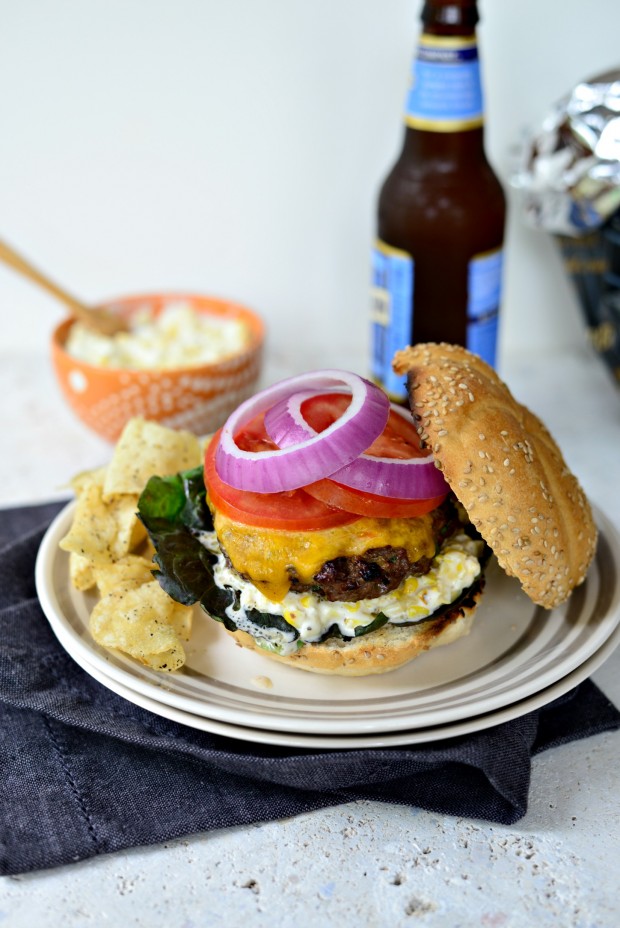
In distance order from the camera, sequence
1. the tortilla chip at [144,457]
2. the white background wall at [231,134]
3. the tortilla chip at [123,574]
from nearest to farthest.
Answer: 1. the tortilla chip at [123,574]
2. the tortilla chip at [144,457]
3. the white background wall at [231,134]

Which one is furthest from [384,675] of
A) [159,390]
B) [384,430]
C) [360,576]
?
[159,390]

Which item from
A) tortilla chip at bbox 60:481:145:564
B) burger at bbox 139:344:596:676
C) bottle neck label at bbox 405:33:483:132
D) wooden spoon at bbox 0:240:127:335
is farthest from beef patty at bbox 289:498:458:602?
wooden spoon at bbox 0:240:127:335

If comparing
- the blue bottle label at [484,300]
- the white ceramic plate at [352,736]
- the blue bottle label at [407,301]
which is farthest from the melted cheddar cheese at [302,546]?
the blue bottle label at [484,300]

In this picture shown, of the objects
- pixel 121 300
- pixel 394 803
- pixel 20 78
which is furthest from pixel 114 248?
pixel 394 803

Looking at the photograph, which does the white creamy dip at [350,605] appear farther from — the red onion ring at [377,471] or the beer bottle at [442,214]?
the beer bottle at [442,214]

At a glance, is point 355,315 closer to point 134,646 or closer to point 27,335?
point 27,335

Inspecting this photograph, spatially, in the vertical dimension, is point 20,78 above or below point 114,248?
above
